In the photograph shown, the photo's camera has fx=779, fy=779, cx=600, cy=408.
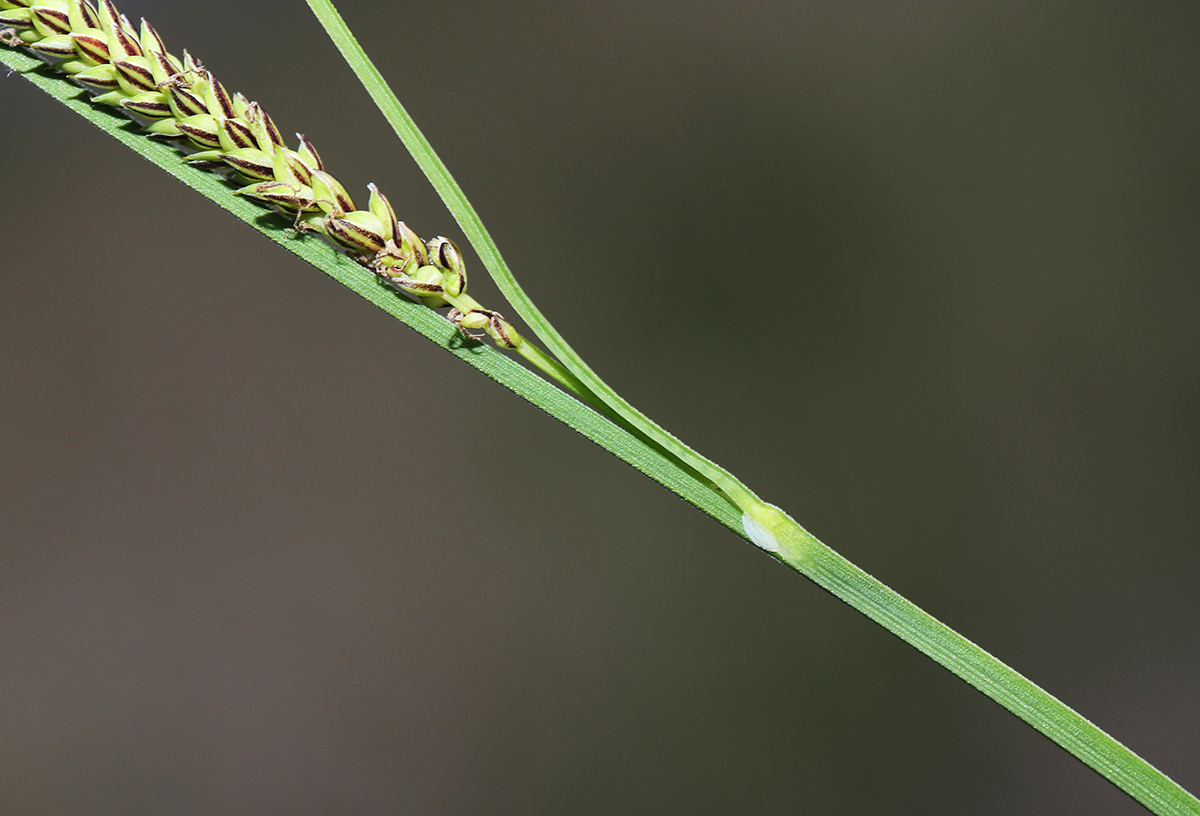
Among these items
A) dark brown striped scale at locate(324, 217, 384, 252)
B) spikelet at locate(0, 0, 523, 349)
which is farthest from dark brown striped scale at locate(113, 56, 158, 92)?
dark brown striped scale at locate(324, 217, 384, 252)

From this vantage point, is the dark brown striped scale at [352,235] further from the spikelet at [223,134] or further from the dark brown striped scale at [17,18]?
the dark brown striped scale at [17,18]

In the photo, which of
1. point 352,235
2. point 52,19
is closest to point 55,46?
point 52,19

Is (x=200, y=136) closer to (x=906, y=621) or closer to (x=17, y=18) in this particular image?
(x=17, y=18)

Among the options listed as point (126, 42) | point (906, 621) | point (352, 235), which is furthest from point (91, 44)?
point (906, 621)

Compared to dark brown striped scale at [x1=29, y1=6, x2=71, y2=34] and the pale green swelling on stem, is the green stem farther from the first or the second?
dark brown striped scale at [x1=29, y1=6, x2=71, y2=34]

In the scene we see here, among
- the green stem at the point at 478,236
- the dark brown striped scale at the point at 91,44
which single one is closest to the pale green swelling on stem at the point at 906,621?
the green stem at the point at 478,236

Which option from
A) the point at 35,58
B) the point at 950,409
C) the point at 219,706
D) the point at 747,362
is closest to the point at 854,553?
the point at 950,409
